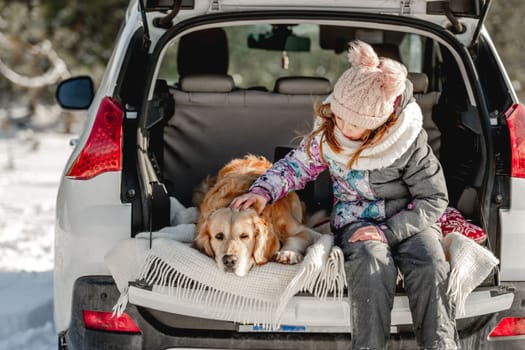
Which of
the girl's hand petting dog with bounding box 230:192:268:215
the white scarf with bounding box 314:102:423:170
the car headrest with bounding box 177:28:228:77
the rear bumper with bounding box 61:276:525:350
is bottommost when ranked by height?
the rear bumper with bounding box 61:276:525:350

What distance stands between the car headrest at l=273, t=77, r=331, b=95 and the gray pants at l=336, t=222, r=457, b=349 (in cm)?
159

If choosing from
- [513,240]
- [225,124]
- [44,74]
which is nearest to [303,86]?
[225,124]

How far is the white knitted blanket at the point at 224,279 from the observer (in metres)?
2.85

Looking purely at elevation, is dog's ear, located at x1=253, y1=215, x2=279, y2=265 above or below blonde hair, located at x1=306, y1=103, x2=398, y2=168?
below

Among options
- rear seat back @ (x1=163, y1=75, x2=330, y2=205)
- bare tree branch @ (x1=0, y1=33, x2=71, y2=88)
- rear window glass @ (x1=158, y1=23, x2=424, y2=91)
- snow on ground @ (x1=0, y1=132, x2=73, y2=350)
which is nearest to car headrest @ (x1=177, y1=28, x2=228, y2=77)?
rear window glass @ (x1=158, y1=23, x2=424, y2=91)

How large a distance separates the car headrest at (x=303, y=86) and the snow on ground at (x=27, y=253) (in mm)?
1863

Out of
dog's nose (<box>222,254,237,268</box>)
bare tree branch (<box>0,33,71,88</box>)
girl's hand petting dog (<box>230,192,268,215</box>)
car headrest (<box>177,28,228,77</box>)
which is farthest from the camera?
bare tree branch (<box>0,33,71,88</box>)

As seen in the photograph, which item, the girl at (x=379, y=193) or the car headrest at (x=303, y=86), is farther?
the car headrest at (x=303, y=86)

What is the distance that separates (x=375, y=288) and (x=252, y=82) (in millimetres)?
4109

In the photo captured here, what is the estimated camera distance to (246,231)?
3119 mm

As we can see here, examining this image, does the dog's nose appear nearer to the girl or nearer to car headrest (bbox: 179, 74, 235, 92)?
the girl

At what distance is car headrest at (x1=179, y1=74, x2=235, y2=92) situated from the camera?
438cm

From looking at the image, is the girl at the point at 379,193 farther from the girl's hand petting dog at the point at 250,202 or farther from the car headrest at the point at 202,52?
the car headrest at the point at 202,52

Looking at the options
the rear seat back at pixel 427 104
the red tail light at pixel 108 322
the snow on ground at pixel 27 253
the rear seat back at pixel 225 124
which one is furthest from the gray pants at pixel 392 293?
the snow on ground at pixel 27 253
